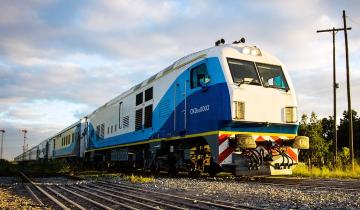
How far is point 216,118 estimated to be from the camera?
10.7 m

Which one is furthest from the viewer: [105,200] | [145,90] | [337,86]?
[337,86]

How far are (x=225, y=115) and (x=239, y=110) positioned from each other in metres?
0.42

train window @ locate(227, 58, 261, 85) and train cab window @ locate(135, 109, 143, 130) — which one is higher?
train window @ locate(227, 58, 261, 85)

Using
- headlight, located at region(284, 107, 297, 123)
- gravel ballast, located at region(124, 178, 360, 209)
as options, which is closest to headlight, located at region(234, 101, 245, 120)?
headlight, located at region(284, 107, 297, 123)

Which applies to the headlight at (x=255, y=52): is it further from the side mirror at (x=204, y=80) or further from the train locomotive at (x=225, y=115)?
the side mirror at (x=204, y=80)

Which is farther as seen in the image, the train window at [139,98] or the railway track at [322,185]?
the train window at [139,98]

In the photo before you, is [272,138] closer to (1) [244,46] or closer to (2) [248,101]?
(2) [248,101]

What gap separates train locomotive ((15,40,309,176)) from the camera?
414 inches

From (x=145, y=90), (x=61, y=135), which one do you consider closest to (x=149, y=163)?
(x=145, y=90)

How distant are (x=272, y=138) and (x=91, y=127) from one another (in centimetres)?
1585

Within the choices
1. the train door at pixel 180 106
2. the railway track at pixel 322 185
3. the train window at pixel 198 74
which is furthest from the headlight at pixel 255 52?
the railway track at pixel 322 185

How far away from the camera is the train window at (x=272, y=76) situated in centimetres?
1165

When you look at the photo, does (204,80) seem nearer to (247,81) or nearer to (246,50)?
(247,81)

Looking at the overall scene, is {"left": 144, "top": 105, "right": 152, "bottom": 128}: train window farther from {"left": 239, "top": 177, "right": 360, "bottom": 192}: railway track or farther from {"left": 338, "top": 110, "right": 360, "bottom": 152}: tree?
{"left": 338, "top": 110, "right": 360, "bottom": 152}: tree
